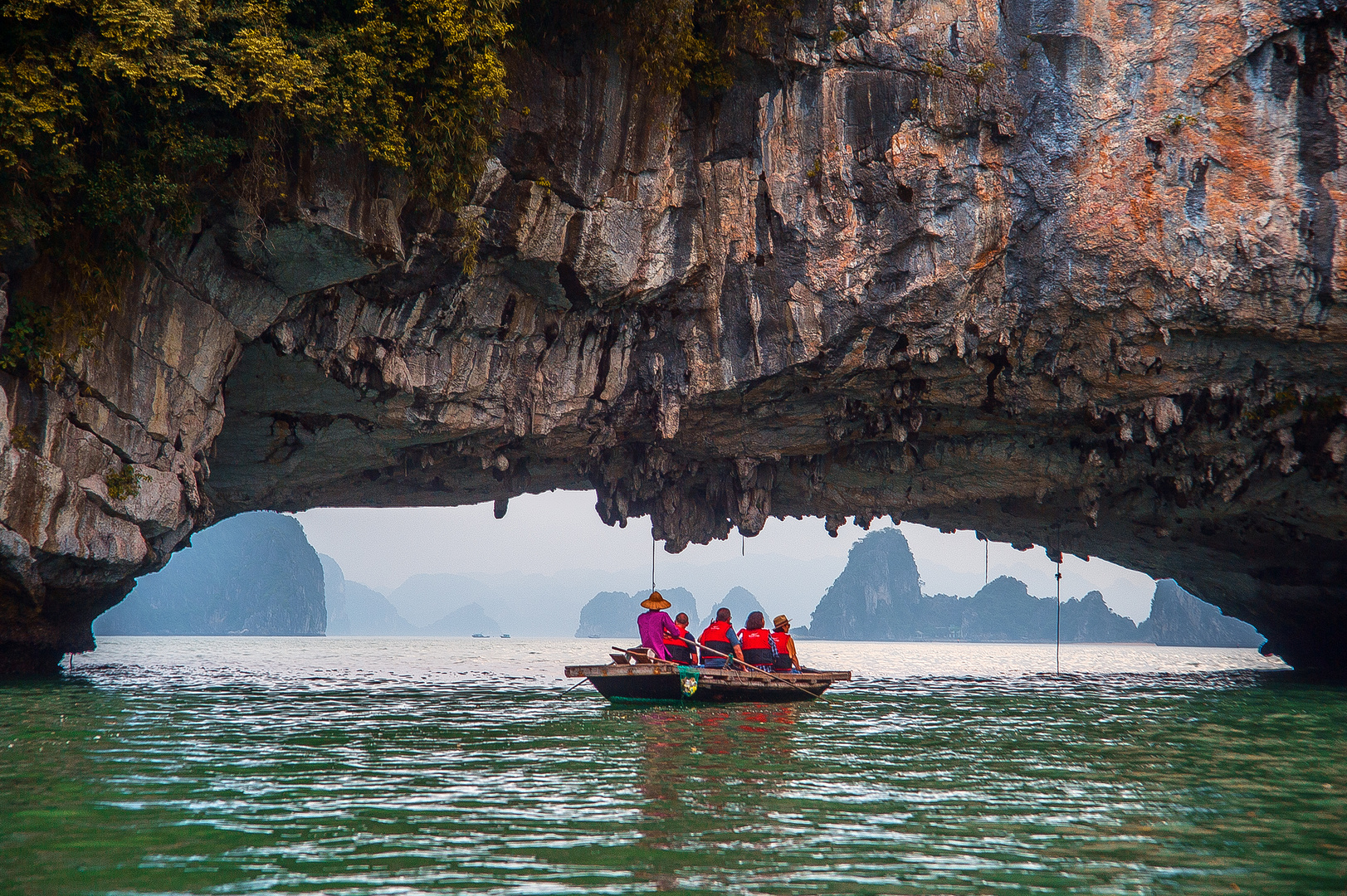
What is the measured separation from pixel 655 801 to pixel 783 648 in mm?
12202

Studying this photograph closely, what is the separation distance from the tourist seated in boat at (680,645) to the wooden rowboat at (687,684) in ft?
4.05

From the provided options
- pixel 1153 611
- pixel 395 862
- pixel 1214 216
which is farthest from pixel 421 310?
pixel 1153 611

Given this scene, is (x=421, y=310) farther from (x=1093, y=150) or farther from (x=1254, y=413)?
(x=1254, y=413)

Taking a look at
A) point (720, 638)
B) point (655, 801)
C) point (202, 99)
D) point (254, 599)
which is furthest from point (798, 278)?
point (254, 599)

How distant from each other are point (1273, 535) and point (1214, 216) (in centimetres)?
1288

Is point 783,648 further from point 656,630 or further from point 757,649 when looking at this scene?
point 656,630

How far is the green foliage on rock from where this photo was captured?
513 inches

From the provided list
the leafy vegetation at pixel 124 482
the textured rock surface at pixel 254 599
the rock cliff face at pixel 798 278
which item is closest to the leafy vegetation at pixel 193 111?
the rock cliff face at pixel 798 278

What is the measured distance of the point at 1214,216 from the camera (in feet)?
60.7

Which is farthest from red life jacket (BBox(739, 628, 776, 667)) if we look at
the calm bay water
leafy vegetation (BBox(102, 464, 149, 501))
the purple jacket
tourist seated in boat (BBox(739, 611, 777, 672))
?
leafy vegetation (BBox(102, 464, 149, 501))

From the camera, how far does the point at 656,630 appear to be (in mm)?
18906

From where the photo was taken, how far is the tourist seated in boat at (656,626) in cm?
1875

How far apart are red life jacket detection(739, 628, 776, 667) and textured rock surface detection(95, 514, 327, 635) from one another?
547 ft

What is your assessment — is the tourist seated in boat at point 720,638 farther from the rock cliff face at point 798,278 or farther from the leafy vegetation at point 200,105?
the leafy vegetation at point 200,105
